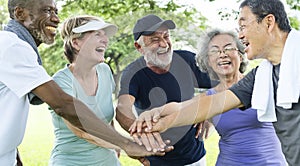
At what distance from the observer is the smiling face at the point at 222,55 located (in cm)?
205

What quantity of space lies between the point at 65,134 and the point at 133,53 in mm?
520

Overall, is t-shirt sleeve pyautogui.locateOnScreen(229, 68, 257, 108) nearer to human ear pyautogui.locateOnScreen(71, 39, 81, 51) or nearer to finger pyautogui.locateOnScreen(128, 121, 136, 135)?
finger pyautogui.locateOnScreen(128, 121, 136, 135)

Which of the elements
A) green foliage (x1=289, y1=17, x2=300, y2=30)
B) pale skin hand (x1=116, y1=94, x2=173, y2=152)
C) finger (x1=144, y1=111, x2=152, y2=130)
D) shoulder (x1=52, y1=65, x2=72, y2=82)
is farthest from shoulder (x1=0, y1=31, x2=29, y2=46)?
green foliage (x1=289, y1=17, x2=300, y2=30)

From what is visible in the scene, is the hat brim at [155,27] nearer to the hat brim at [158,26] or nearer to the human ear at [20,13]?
the hat brim at [158,26]

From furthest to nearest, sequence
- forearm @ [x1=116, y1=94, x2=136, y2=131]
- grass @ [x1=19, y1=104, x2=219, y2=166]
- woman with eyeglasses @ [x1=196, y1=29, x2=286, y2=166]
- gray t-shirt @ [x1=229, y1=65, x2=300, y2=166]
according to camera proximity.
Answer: grass @ [x1=19, y1=104, x2=219, y2=166], woman with eyeglasses @ [x1=196, y1=29, x2=286, y2=166], forearm @ [x1=116, y1=94, x2=136, y2=131], gray t-shirt @ [x1=229, y1=65, x2=300, y2=166]

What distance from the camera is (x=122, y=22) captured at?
1.79 meters

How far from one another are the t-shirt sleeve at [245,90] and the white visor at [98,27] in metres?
0.57

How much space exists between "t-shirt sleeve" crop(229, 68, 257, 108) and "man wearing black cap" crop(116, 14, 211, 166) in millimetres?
152

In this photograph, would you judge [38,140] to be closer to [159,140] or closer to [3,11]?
[3,11]

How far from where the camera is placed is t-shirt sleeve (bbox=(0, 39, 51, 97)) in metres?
1.50

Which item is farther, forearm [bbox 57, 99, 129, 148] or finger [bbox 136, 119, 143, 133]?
finger [bbox 136, 119, 143, 133]

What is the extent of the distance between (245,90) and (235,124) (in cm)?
26

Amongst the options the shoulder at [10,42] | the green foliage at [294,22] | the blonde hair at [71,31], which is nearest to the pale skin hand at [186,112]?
the blonde hair at [71,31]

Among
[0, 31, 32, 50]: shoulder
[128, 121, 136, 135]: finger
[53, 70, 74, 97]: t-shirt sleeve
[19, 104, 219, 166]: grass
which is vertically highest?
[0, 31, 32, 50]: shoulder
